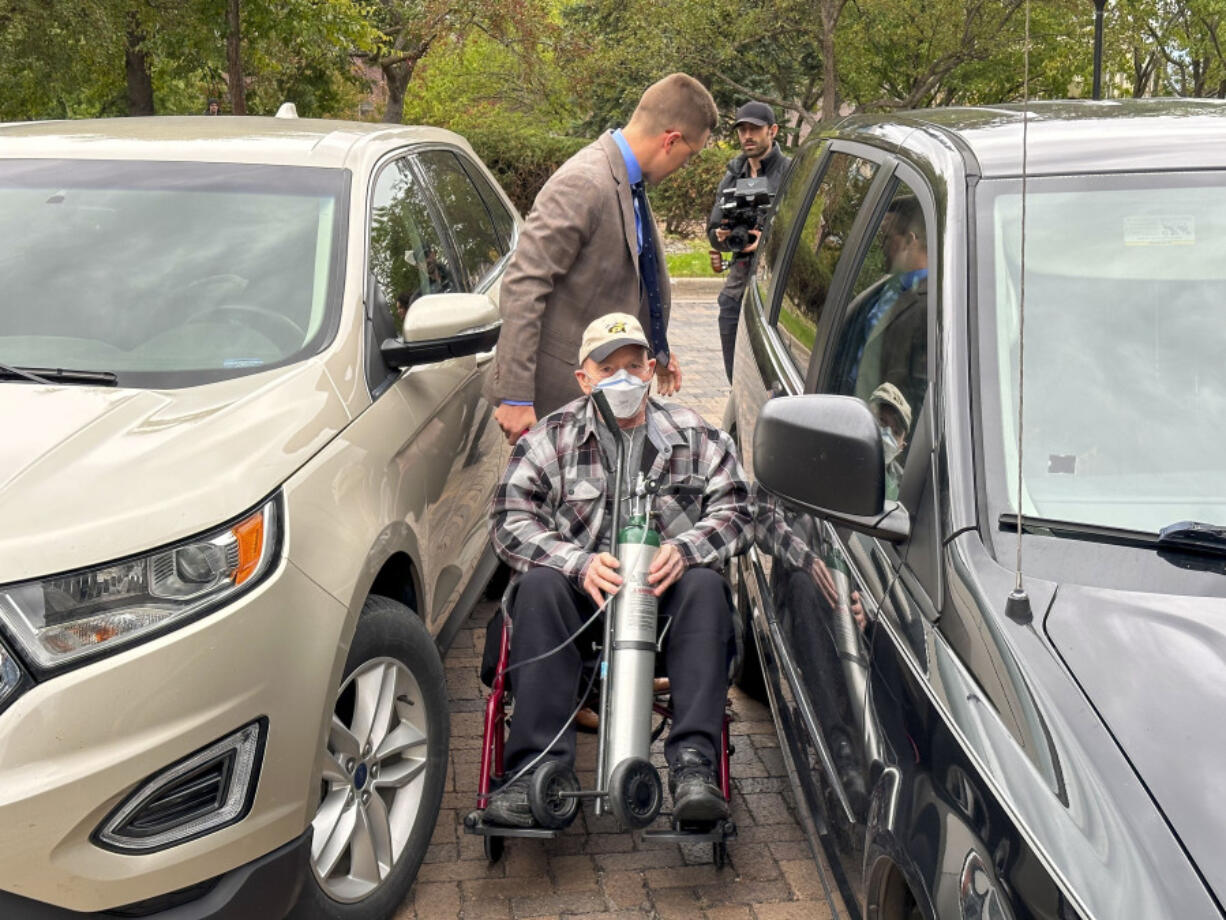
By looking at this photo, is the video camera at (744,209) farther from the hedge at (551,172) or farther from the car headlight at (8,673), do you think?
the hedge at (551,172)

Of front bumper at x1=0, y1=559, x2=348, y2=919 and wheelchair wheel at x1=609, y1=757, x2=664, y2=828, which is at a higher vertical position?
front bumper at x1=0, y1=559, x2=348, y2=919

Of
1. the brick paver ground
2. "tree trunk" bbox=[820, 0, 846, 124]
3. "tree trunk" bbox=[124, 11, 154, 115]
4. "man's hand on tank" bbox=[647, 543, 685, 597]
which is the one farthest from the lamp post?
Answer: "tree trunk" bbox=[820, 0, 846, 124]

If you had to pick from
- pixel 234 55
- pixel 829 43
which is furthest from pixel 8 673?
pixel 829 43

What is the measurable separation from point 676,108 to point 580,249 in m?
0.55

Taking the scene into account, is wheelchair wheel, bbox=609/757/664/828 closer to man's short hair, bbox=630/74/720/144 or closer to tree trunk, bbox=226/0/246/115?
man's short hair, bbox=630/74/720/144

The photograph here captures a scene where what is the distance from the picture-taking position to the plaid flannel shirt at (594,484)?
12.4ft

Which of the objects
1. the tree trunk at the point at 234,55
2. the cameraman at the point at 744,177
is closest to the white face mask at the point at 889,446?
the cameraman at the point at 744,177

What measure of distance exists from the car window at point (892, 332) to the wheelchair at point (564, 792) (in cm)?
90

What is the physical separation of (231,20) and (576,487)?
13.3 m

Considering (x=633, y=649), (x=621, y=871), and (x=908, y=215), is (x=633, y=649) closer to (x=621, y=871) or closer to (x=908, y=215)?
(x=621, y=871)

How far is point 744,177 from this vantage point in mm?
8336

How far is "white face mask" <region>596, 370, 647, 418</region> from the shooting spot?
380cm

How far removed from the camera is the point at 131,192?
13.3 feet

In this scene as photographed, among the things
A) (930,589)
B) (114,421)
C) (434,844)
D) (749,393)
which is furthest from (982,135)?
(434,844)
